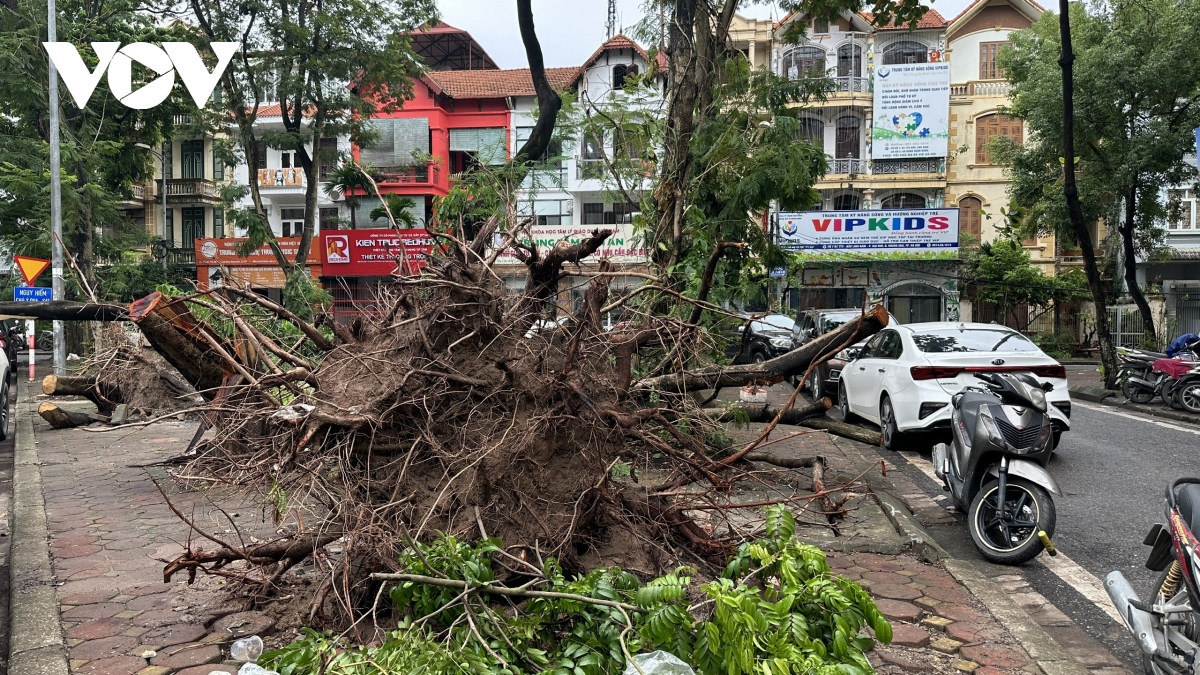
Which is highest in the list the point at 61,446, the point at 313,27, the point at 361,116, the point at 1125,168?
the point at 313,27

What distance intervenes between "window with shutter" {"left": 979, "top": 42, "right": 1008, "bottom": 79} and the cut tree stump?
1362 inches

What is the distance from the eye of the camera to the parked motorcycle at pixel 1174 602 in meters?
3.41

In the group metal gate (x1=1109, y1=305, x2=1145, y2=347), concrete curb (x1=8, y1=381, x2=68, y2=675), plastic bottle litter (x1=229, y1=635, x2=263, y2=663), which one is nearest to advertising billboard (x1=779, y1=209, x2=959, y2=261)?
metal gate (x1=1109, y1=305, x2=1145, y2=347)

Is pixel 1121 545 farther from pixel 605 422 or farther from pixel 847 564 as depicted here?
pixel 605 422

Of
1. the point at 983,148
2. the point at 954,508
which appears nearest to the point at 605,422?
the point at 954,508

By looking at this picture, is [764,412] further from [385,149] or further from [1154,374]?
[385,149]

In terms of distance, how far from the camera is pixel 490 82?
123 feet

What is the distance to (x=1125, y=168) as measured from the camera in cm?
1770

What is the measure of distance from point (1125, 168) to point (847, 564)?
52.5 ft

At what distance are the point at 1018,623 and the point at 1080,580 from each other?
1.16 m

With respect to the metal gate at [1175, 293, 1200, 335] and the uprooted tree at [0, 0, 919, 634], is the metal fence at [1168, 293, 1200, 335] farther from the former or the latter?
the uprooted tree at [0, 0, 919, 634]

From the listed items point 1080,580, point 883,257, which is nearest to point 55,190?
point 1080,580

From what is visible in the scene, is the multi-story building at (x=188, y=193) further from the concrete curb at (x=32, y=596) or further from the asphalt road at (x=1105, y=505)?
the asphalt road at (x=1105, y=505)

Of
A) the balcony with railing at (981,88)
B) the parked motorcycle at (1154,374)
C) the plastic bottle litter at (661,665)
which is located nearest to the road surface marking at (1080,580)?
the plastic bottle litter at (661,665)
